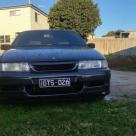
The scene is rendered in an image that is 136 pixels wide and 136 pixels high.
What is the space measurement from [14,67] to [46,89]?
1.86 feet

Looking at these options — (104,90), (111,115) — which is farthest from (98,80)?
(111,115)

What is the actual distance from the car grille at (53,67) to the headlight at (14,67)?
0.33 ft

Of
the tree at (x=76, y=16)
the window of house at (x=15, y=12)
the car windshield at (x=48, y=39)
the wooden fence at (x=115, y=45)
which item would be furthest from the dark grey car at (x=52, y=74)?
the window of house at (x=15, y=12)

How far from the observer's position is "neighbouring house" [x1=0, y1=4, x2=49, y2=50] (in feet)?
130

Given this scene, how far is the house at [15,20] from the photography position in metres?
39.6

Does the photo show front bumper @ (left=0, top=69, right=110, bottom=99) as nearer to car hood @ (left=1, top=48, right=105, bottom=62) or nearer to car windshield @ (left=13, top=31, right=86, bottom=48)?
car hood @ (left=1, top=48, right=105, bottom=62)

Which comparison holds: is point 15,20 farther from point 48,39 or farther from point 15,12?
point 48,39

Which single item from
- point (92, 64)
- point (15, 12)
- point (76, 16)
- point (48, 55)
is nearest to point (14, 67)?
point (48, 55)

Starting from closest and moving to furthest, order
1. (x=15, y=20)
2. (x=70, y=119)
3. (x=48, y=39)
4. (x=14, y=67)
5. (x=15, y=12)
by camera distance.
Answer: (x=70, y=119)
(x=14, y=67)
(x=48, y=39)
(x=15, y=20)
(x=15, y=12)

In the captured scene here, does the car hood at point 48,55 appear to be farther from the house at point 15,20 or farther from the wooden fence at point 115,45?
the house at point 15,20

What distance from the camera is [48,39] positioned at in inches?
305

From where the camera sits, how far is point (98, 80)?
6055mm

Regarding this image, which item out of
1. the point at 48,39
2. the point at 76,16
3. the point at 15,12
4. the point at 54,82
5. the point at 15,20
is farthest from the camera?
the point at 15,12

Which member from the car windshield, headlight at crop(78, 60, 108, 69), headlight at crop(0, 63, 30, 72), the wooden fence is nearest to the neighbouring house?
the wooden fence
